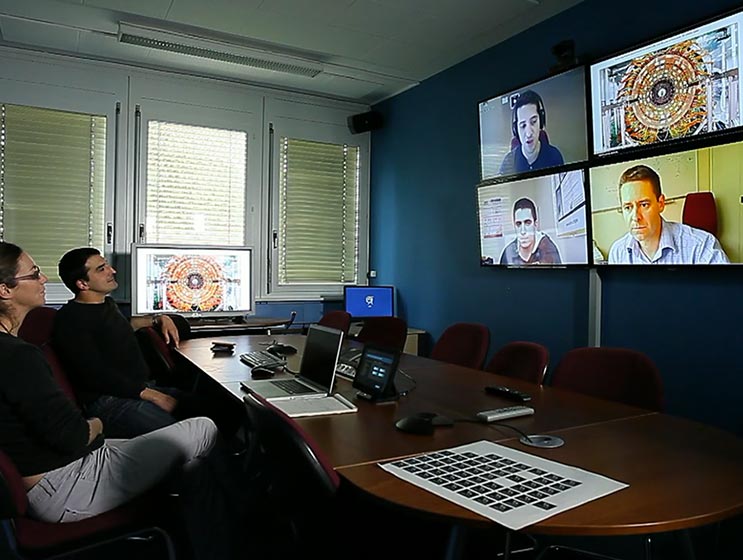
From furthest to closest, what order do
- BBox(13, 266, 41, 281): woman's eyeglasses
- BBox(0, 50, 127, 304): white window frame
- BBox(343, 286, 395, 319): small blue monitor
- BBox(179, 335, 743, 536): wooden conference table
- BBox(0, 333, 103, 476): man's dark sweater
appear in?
1. BBox(343, 286, 395, 319): small blue monitor
2. BBox(0, 50, 127, 304): white window frame
3. BBox(13, 266, 41, 281): woman's eyeglasses
4. BBox(0, 333, 103, 476): man's dark sweater
5. BBox(179, 335, 743, 536): wooden conference table

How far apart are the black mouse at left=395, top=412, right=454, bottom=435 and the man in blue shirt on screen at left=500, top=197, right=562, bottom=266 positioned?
7.05 feet

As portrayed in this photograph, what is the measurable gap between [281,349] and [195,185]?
2.52m

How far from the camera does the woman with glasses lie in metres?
1.71

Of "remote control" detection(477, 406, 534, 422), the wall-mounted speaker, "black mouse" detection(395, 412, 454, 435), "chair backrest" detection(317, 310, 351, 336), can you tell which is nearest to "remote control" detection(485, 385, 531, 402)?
"remote control" detection(477, 406, 534, 422)

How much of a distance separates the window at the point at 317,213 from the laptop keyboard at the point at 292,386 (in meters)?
3.22

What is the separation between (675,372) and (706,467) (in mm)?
1776

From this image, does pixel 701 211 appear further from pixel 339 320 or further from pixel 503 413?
pixel 339 320

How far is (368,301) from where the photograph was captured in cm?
556

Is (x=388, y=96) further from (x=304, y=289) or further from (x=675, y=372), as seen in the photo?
(x=675, y=372)

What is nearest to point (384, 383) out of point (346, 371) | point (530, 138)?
point (346, 371)

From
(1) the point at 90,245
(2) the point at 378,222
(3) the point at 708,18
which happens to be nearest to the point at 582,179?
(3) the point at 708,18

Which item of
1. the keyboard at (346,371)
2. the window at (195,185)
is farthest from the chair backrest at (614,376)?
the window at (195,185)

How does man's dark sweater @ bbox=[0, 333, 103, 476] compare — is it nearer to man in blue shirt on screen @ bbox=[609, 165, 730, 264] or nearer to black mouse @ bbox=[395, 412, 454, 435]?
black mouse @ bbox=[395, 412, 454, 435]

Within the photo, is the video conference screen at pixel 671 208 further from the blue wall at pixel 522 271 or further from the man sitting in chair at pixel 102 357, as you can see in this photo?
the man sitting in chair at pixel 102 357
